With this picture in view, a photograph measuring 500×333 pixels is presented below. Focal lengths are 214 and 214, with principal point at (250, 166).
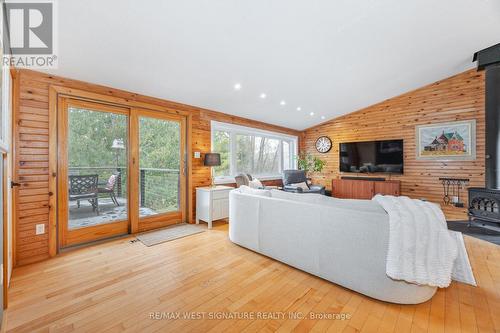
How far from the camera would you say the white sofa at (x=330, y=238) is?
70.0 inches

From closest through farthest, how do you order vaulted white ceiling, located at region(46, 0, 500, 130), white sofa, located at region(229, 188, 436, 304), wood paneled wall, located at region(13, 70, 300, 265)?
white sofa, located at region(229, 188, 436, 304)
vaulted white ceiling, located at region(46, 0, 500, 130)
wood paneled wall, located at region(13, 70, 300, 265)

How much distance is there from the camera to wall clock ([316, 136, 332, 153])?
6618 millimetres

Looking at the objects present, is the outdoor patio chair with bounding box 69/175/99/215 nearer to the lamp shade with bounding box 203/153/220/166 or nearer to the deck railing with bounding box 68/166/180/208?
the deck railing with bounding box 68/166/180/208

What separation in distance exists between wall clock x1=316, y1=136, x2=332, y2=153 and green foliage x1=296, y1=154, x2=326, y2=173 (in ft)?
1.06

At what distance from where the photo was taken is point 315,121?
654 centimetres

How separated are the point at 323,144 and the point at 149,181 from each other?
5.16 metres

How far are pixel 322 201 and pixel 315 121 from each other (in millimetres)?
4827

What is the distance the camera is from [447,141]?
4.78 m

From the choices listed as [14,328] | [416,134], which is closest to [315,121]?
[416,134]

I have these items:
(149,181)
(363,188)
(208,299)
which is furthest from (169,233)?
(363,188)

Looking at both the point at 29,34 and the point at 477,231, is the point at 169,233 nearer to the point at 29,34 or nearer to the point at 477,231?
the point at 29,34

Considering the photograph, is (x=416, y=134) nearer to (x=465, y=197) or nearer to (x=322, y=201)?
(x=465, y=197)

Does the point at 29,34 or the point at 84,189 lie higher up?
the point at 29,34

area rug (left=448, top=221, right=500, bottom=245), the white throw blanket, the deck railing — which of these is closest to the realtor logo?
the deck railing
